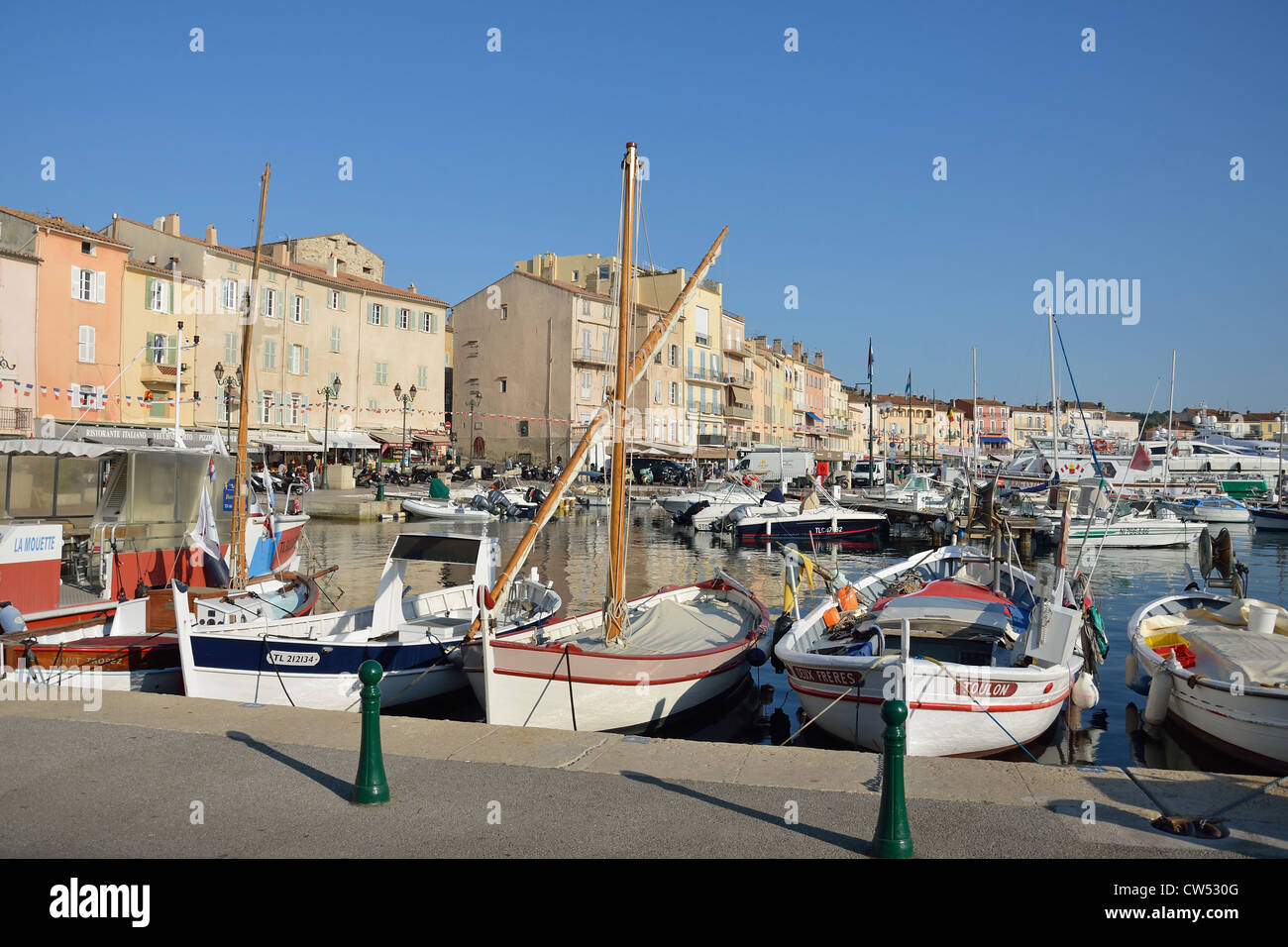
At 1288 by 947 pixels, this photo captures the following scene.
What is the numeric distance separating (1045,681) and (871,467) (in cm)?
6253

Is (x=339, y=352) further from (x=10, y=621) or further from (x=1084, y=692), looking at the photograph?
(x=1084, y=692)

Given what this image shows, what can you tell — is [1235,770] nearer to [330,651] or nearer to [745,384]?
[330,651]

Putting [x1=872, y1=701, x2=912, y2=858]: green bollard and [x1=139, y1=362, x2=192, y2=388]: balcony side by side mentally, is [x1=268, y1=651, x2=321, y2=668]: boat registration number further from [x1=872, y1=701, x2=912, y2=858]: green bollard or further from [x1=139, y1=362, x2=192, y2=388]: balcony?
[x1=139, y1=362, x2=192, y2=388]: balcony

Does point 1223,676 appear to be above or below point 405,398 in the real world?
below

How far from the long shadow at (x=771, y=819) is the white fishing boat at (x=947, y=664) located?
3589 millimetres

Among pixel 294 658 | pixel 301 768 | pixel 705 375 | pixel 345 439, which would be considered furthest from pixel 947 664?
pixel 705 375

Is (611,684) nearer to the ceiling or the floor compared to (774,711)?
nearer to the ceiling

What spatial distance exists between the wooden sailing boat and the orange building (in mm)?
32889

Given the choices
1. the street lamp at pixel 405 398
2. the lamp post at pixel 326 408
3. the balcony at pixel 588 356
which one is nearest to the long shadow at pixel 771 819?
the lamp post at pixel 326 408

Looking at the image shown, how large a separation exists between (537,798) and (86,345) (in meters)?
44.1

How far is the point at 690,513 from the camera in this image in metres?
44.7
